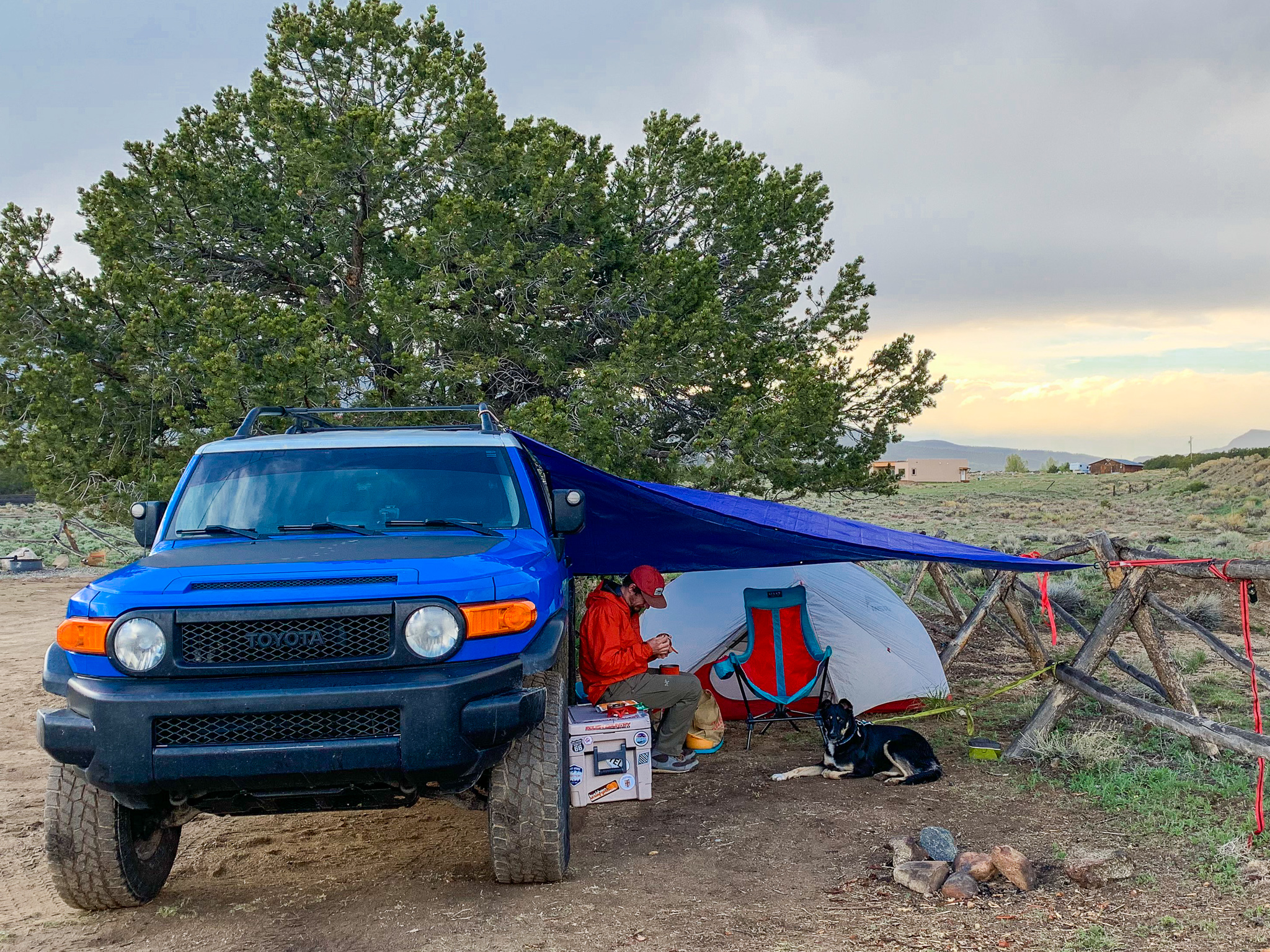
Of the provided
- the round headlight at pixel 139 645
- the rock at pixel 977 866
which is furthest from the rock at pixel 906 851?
the round headlight at pixel 139 645

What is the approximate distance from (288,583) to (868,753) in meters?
4.14

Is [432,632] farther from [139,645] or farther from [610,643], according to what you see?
[610,643]

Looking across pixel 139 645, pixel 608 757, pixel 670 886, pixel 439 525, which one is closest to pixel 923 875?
pixel 670 886

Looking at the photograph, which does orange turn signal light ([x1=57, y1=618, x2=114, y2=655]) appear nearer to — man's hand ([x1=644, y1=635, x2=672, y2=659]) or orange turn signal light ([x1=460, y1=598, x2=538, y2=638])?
orange turn signal light ([x1=460, y1=598, x2=538, y2=638])

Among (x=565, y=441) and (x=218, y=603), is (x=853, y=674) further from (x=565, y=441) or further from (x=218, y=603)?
(x=218, y=603)

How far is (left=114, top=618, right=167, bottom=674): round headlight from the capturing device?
3.74m

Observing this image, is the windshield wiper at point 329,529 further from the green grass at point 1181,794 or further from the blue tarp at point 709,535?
the green grass at point 1181,794

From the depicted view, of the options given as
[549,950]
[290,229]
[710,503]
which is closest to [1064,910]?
[549,950]

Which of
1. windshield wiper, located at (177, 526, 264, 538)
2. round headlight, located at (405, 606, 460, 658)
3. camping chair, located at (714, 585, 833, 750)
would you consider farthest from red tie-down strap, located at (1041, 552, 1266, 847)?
windshield wiper, located at (177, 526, 264, 538)

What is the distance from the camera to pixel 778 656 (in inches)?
303

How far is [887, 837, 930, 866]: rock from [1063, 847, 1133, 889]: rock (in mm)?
638

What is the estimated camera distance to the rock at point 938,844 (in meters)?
4.67

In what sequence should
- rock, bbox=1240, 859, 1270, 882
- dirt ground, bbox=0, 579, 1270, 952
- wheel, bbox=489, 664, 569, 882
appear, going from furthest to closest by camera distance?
rock, bbox=1240, 859, 1270, 882
wheel, bbox=489, 664, 569, 882
dirt ground, bbox=0, 579, 1270, 952

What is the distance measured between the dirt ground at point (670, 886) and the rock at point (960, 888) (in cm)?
8
